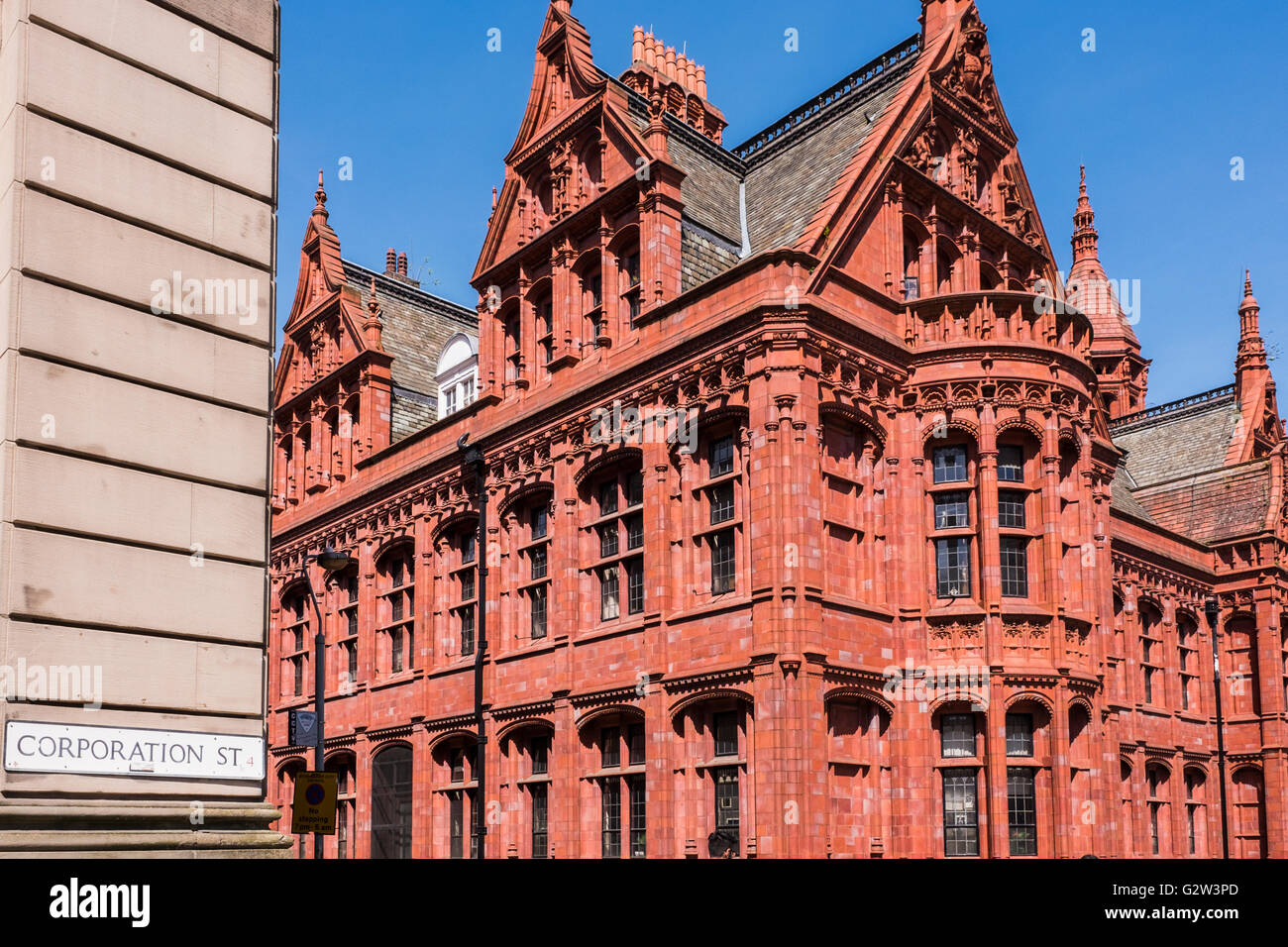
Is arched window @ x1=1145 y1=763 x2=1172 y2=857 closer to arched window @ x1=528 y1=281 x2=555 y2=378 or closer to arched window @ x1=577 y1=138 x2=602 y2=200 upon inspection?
arched window @ x1=528 y1=281 x2=555 y2=378

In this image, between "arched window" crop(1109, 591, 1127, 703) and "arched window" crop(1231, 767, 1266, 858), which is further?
"arched window" crop(1231, 767, 1266, 858)

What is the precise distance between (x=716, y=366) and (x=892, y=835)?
32.5ft

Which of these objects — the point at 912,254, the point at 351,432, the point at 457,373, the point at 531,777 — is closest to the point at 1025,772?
the point at 531,777

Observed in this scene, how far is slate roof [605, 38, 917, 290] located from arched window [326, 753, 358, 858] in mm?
18499

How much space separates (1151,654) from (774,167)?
67.8ft

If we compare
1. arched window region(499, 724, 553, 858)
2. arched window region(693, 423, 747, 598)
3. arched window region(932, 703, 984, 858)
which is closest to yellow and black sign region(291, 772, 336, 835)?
arched window region(693, 423, 747, 598)

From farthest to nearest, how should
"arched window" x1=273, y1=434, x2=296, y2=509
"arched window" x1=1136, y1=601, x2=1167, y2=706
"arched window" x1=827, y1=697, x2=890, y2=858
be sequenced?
"arched window" x1=273, y1=434, x2=296, y2=509, "arched window" x1=1136, y1=601, x2=1167, y2=706, "arched window" x1=827, y1=697, x2=890, y2=858

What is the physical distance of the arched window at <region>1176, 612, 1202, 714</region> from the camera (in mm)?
44562

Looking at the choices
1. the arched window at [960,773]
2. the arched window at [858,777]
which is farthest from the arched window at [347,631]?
the arched window at [960,773]

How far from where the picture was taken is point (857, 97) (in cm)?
3347

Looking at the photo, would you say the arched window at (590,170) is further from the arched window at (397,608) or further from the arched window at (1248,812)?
the arched window at (1248,812)
